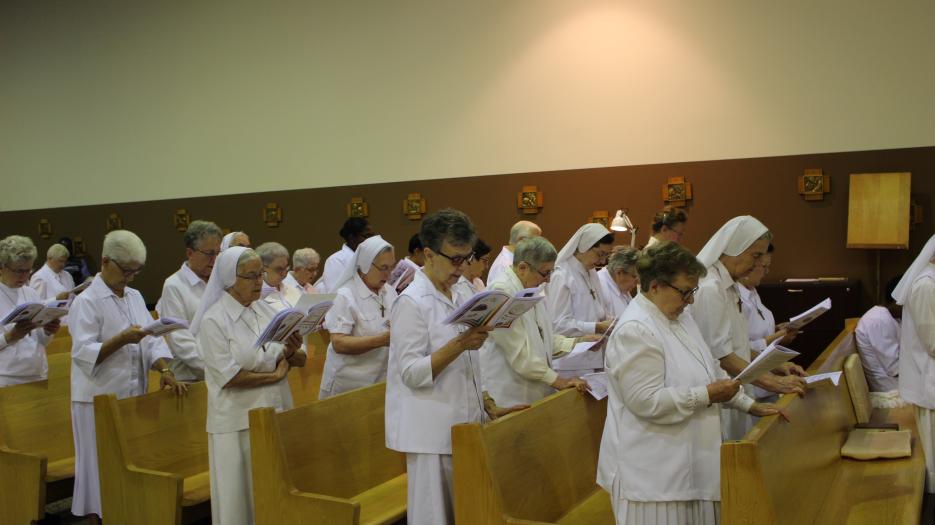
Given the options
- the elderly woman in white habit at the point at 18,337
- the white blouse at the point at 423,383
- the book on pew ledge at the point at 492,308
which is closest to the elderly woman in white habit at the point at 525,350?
the book on pew ledge at the point at 492,308

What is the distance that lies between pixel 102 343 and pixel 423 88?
678 centimetres

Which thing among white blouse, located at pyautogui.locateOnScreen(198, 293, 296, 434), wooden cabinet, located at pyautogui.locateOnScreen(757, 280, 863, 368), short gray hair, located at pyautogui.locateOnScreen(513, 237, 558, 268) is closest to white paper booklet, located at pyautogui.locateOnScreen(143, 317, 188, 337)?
white blouse, located at pyautogui.locateOnScreen(198, 293, 296, 434)

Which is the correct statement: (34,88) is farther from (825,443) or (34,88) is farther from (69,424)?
(825,443)

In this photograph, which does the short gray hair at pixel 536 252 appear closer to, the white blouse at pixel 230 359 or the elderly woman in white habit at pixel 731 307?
the elderly woman in white habit at pixel 731 307

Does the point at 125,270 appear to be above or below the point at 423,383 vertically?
above

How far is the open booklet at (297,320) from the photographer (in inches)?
163

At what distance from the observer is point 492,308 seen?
11.7 ft

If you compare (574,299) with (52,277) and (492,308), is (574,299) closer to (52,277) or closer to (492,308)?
(492,308)

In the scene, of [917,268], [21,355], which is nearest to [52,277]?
[21,355]

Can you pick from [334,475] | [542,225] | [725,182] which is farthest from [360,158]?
[334,475]

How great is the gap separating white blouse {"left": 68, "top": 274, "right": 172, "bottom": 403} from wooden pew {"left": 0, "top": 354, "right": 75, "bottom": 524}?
0.43m

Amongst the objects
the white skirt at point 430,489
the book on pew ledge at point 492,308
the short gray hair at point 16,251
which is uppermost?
the short gray hair at point 16,251

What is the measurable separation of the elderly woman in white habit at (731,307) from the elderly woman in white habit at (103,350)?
3061 millimetres

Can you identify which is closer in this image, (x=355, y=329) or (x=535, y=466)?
(x=535, y=466)
